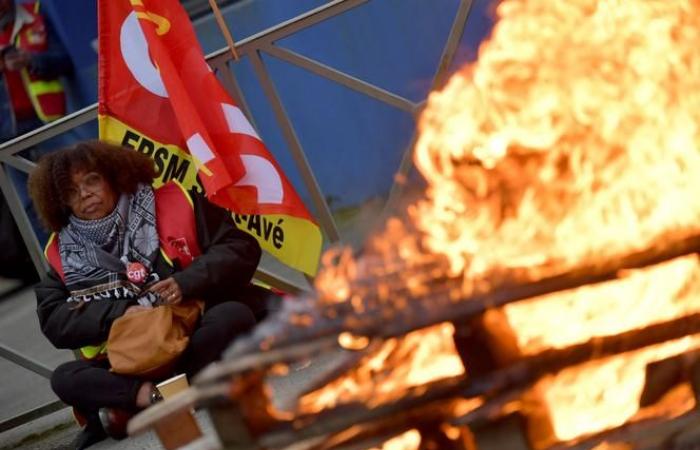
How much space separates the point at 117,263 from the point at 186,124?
0.65m

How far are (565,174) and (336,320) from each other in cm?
89

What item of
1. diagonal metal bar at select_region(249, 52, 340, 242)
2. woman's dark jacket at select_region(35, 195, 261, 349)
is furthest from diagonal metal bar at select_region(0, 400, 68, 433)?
diagonal metal bar at select_region(249, 52, 340, 242)

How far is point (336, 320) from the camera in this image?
9.37ft

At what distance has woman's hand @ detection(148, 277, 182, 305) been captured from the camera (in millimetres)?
4855

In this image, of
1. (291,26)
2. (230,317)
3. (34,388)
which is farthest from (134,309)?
(34,388)

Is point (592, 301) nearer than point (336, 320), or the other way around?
point (336, 320)

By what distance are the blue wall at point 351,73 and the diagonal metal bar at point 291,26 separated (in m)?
1.16

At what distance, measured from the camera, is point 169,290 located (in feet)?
15.9

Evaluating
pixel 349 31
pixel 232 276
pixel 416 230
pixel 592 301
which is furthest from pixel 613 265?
pixel 349 31

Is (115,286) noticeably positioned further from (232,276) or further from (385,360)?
(385,360)

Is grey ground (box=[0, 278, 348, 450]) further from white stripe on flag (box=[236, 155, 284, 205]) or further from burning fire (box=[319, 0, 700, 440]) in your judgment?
burning fire (box=[319, 0, 700, 440])

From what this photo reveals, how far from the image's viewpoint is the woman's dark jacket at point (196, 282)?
192 inches

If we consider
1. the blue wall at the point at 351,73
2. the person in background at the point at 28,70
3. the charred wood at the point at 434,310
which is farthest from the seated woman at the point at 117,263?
the person in background at the point at 28,70

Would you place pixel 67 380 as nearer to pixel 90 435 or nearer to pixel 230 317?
pixel 90 435
